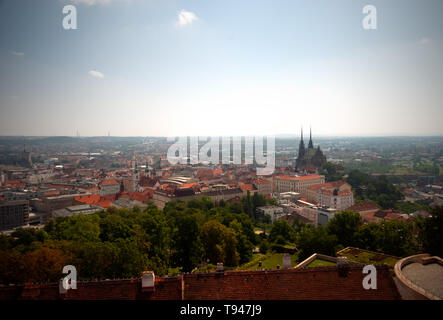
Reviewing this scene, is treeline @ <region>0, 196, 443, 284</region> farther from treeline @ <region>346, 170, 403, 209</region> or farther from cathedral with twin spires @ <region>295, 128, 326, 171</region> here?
cathedral with twin spires @ <region>295, 128, 326, 171</region>

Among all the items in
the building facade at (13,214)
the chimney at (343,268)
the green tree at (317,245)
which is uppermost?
the chimney at (343,268)

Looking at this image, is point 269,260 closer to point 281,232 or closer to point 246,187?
point 281,232

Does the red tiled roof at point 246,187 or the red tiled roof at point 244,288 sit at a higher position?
the red tiled roof at point 244,288

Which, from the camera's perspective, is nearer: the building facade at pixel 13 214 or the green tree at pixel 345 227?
the green tree at pixel 345 227

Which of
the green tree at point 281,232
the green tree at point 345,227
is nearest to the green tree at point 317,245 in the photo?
the green tree at point 345,227

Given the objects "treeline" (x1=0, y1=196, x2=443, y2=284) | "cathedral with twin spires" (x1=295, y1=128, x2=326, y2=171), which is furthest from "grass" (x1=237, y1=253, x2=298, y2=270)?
"cathedral with twin spires" (x1=295, y1=128, x2=326, y2=171)

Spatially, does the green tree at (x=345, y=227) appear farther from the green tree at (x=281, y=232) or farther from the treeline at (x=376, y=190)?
the treeline at (x=376, y=190)

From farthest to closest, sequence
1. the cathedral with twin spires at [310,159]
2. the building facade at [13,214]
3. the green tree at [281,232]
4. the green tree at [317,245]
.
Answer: the cathedral with twin spires at [310,159], the building facade at [13,214], the green tree at [281,232], the green tree at [317,245]

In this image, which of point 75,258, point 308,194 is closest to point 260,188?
point 308,194
